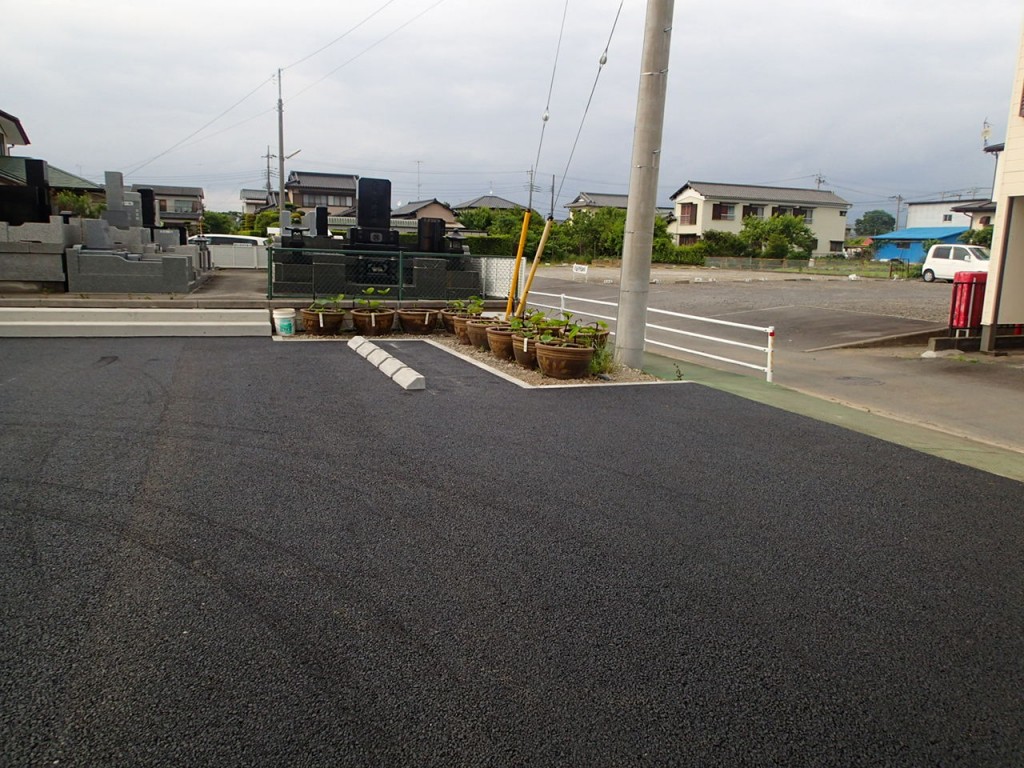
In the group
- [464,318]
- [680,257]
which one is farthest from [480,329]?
[680,257]

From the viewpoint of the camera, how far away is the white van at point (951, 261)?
30.8 metres

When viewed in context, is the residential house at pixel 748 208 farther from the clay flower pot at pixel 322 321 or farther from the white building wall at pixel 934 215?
the clay flower pot at pixel 322 321

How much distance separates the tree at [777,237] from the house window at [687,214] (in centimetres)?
934

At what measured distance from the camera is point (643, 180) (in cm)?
976

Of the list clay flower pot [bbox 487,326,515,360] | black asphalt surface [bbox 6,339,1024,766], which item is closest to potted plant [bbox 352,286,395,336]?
clay flower pot [bbox 487,326,515,360]

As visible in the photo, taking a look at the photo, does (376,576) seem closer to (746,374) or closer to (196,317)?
(746,374)

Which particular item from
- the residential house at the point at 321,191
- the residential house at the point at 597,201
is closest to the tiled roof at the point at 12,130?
the residential house at the point at 321,191

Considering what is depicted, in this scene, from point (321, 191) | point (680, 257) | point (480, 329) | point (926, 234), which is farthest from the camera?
point (321, 191)

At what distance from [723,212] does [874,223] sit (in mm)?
90545

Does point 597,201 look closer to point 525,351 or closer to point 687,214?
point 687,214

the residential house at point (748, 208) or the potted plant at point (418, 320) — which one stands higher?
the residential house at point (748, 208)

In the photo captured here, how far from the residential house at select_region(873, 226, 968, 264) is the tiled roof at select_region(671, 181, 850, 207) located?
495cm

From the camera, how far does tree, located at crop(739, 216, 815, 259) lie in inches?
1999

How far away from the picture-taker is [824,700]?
9.07 ft
